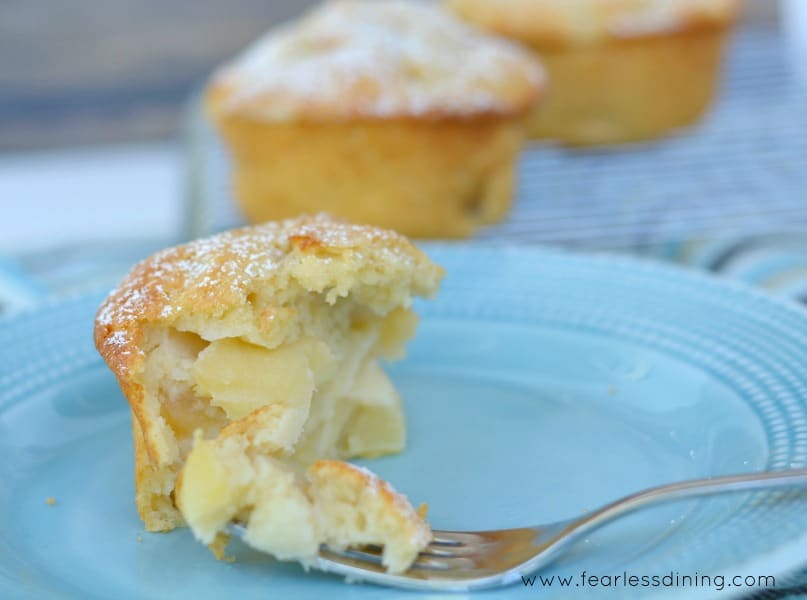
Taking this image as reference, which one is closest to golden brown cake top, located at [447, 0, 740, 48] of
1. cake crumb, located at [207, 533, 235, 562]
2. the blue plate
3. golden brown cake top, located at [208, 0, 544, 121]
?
golden brown cake top, located at [208, 0, 544, 121]

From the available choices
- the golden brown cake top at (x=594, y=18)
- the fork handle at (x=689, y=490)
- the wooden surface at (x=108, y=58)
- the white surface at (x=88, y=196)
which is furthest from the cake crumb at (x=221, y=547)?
the wooden surface at (x=108, y=58)

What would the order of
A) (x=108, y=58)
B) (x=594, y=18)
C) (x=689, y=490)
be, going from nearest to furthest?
(x=689, y=490) → (x=594, y=18) → (x=108, y=58)

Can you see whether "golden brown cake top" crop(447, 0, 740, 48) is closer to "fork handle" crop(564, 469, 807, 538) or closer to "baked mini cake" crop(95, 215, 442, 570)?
"baked mini cake" crop(95, 215, 442, 570)

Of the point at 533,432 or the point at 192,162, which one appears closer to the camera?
the point at 533,432

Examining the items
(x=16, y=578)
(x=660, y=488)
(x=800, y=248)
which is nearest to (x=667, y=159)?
(x=800, y=248)

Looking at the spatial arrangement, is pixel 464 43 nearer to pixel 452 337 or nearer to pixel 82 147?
pixel 452 337

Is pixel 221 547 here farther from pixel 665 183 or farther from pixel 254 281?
pixel 665 183

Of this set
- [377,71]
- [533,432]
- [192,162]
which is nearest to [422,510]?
[533,432]

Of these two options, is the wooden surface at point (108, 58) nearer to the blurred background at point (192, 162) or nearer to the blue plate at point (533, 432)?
the blurred background at point (192, 162)
